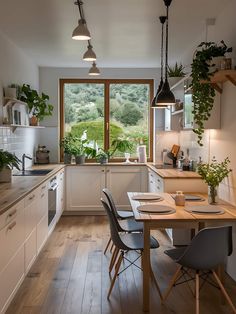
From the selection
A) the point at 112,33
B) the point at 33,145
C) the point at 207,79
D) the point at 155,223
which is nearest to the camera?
the point at 155,223

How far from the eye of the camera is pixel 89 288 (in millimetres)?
3445

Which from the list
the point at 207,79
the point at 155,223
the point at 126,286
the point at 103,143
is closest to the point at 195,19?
the point at 207,79

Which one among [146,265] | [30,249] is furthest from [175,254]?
[30,249]

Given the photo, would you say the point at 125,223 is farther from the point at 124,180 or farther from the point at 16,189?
the point at 124,180

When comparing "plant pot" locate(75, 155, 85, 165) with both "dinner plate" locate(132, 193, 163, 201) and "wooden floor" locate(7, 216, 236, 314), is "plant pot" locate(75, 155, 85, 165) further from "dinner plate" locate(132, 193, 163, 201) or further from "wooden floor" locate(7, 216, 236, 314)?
"dinner plate" locate(132, 193, 163, 201)

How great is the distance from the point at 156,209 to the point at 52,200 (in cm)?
232

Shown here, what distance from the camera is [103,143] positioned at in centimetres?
698

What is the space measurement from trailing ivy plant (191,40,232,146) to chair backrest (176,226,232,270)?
135 cm

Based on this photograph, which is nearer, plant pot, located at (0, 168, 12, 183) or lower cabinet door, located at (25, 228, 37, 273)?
lower cabinet door, located at (25, 228, 37, 273)

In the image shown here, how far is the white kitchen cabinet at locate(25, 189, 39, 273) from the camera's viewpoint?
3.52 m

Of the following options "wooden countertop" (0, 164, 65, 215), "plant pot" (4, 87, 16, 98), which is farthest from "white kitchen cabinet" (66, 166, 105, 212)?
"plant pot" (4, 87, 16, 98)

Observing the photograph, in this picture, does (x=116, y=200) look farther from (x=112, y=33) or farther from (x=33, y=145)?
(x=112, y=33)

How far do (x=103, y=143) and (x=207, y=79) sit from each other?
3.75 m

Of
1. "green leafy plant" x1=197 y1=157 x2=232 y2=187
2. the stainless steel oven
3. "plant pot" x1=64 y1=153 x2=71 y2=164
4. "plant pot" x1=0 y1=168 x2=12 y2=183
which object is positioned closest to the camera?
"green leafy plant" x1=197 y1=157 x2=232 y2=187
